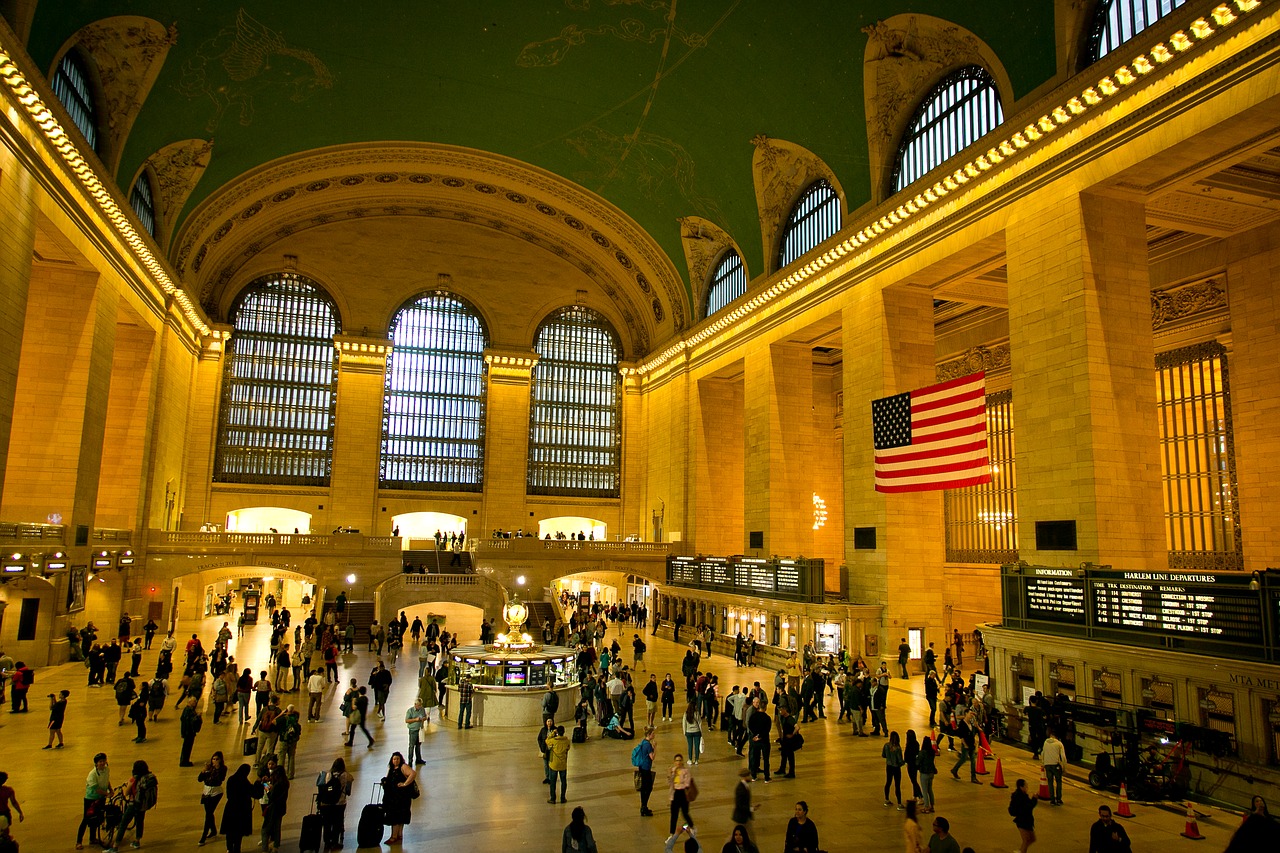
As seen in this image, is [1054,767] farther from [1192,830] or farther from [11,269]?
[11,269]

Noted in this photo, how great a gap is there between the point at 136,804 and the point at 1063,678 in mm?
12346

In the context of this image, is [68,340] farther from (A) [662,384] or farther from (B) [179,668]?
(A) [662,384]

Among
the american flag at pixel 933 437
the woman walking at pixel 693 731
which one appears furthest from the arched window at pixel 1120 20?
the woman walking at pixel 693 731

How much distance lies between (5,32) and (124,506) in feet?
50.9

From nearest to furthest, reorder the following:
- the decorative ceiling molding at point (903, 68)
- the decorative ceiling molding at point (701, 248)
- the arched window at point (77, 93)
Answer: the decorative ceiling molding at point (903, 68) < the arched window at point (77, 93) < the decorative ceiling molding at point (701, 248)

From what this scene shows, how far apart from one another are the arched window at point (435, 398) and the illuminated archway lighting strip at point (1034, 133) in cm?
1673

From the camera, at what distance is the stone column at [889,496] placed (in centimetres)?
1967

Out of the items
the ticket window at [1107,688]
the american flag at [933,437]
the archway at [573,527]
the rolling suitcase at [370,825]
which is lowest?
the rolling suitcase at [370,825]

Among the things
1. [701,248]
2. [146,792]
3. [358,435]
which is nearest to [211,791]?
[146,792]

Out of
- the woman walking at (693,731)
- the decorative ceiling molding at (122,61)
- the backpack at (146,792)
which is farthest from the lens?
the decorative ceiling molding at (122,61)

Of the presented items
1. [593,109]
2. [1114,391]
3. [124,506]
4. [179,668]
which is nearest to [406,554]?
[124,506]

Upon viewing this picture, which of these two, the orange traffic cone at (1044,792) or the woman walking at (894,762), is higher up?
the woman walking at (894,762)

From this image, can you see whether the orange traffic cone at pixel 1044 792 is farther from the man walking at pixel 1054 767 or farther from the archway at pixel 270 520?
the archway at pixel 270 520

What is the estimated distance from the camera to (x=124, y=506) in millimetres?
25859
